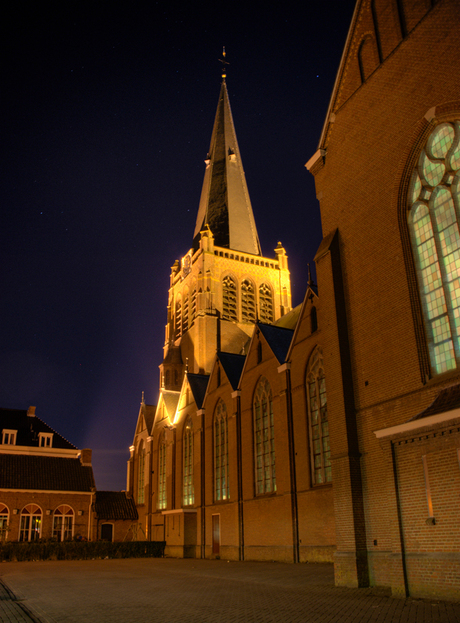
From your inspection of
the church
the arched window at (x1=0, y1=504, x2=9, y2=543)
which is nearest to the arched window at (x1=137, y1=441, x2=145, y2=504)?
the arched window at (x1=0, y1=504, x2=9, y2=543)

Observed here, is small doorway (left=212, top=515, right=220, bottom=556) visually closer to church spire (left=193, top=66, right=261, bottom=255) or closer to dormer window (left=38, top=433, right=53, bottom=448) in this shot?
dormer window (left=38, top=433, right=53, bottom=448)

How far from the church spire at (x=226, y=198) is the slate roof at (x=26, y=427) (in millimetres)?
26481

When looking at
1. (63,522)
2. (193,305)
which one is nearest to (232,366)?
(63,522)

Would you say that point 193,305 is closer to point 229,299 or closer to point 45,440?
point 229,299

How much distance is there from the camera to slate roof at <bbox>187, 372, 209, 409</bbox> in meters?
40.0

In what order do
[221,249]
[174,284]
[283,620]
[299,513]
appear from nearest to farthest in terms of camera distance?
[283,620], [299,513], [221,249], [174,284]

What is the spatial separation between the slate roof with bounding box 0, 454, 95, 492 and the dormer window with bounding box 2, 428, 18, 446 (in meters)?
1.43

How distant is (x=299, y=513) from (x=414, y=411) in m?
13.4

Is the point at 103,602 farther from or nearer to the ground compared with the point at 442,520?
nearer to the ground

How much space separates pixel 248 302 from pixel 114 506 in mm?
24767

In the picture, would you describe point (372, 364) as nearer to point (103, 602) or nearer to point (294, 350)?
point (103, 602)

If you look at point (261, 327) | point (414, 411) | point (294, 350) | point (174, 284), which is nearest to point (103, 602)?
point (414, 411)

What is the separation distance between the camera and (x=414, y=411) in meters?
14.2

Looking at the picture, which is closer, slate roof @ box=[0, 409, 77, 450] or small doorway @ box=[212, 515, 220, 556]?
small doorway @ box=[212, 515, 220, 556]
